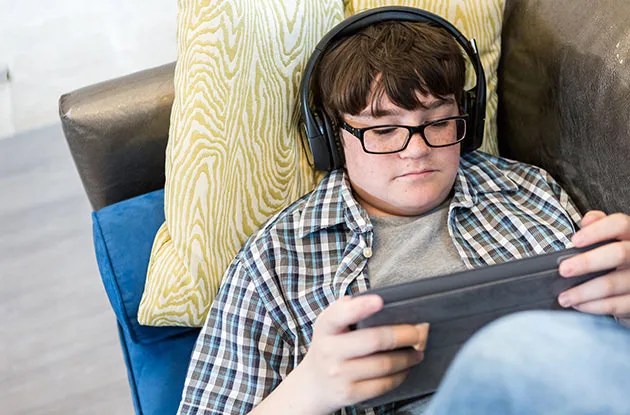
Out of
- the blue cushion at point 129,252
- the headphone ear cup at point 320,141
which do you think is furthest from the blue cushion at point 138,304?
the headphone ear cup at point 320,141

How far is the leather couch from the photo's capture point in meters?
1.17

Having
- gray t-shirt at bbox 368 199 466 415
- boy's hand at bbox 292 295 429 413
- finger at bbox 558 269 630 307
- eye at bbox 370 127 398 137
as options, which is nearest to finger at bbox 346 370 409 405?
boy's hand at bbox 292 295 429 413

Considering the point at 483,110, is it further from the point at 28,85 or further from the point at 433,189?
the point at 28,85

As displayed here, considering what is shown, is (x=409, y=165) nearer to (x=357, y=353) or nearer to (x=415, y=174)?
(x=415, y=174)

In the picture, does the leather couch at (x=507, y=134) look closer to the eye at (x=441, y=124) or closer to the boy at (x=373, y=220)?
the boy at (x=373, y=220)

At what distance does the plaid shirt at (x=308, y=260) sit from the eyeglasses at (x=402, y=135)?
0.09m

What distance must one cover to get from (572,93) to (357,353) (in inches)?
24.6

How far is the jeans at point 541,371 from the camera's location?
0.55 metres

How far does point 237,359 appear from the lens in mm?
1115

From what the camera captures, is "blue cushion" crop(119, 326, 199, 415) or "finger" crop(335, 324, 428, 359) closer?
"finger" crop(335, 324, 428, 359)

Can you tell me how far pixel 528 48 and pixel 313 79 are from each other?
1.18 ft

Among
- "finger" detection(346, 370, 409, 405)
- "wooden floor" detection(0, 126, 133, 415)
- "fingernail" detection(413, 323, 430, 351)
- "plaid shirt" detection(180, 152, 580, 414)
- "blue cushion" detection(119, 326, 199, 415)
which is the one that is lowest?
"wooden floor" detection(0, 126, 133, 415)

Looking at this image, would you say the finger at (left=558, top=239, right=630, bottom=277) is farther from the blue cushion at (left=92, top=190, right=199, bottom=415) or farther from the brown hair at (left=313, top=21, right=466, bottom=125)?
the blue cushion at (left=92, top=190, right=199, bottom=415)

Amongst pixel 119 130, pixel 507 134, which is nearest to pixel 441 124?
pixel 507 134
